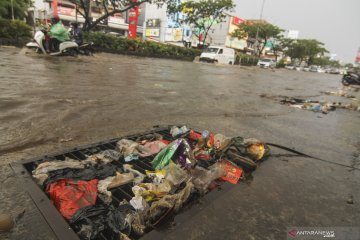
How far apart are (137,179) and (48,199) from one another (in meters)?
0.63

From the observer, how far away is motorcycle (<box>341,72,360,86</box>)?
18547 mm

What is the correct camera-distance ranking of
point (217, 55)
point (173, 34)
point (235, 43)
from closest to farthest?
point (217, 55) < point (173, 34) < point (235, 43)

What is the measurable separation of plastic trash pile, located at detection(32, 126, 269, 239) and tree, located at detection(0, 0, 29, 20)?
25767 millimetres

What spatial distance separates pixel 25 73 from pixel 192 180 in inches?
250

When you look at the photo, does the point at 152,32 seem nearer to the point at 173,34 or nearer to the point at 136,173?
the point at 173,34

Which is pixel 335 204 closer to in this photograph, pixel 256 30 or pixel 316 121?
pixel 316 121

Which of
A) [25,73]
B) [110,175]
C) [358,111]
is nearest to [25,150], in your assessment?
[110,175]

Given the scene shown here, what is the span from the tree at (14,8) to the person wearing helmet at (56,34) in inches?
596

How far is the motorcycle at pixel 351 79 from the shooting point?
1855 cm

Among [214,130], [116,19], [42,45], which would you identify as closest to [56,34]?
[42,45]

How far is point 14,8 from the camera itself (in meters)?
24.3

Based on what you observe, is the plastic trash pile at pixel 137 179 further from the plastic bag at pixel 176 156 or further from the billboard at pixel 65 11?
the billboard at pixel 65 11

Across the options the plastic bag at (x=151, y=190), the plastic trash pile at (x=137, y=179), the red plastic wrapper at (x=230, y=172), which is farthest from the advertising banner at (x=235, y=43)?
the plastic bag at (x=151, y=190)

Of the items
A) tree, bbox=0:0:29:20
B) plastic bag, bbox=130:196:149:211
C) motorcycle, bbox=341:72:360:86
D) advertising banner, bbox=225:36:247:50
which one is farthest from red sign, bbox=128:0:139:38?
plastic bag, bbox=130:196:149:211
